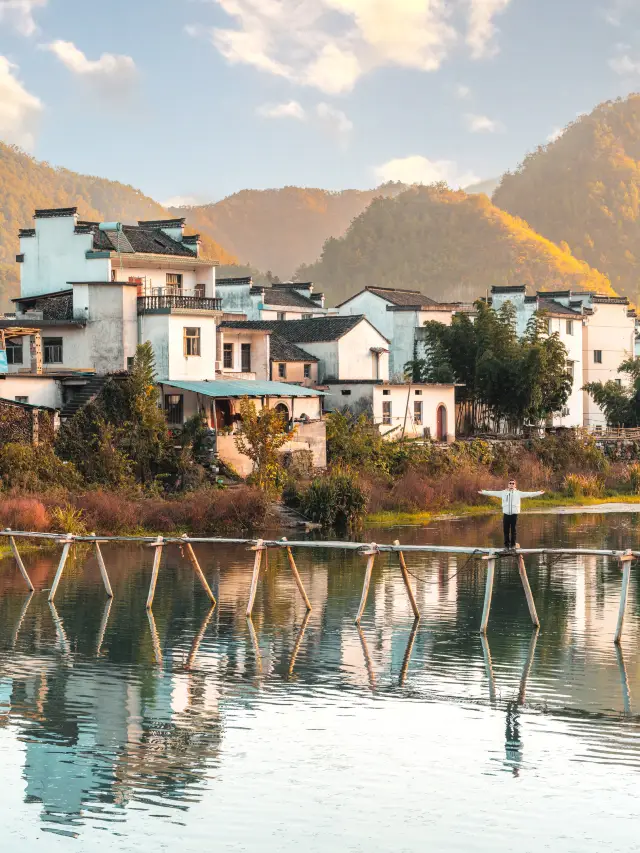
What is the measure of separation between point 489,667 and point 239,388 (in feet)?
102

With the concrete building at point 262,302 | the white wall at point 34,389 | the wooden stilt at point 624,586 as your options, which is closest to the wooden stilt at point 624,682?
the wooden stilt at point 624,586

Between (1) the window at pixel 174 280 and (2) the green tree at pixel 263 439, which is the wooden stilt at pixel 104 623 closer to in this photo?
(2) the green tree at pixel 263 439

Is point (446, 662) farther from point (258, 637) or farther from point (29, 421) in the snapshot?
point (29, 421)

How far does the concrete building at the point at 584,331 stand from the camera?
8156cm

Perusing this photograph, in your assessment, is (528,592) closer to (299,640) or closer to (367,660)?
(367,660)

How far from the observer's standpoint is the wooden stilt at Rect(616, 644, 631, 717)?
19344 millimetres

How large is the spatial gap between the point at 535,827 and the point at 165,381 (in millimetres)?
38616

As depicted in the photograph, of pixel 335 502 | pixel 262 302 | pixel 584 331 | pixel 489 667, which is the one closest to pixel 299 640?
pixel 489 667

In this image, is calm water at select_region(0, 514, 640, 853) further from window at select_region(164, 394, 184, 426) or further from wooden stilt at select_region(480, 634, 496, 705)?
window at select_region(164, 394, 184, 426)

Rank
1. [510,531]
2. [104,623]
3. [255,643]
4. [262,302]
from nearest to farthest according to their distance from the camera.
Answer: [255,643]
[104,623]
[510,531]
[262,302]

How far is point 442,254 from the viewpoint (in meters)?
160

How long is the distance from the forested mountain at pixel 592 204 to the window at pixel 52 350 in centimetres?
13702

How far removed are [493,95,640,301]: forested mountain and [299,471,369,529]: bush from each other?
140m

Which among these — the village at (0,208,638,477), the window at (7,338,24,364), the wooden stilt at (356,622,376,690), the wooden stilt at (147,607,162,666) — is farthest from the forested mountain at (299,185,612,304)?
the wooden stilt at (356,622,376,690)
